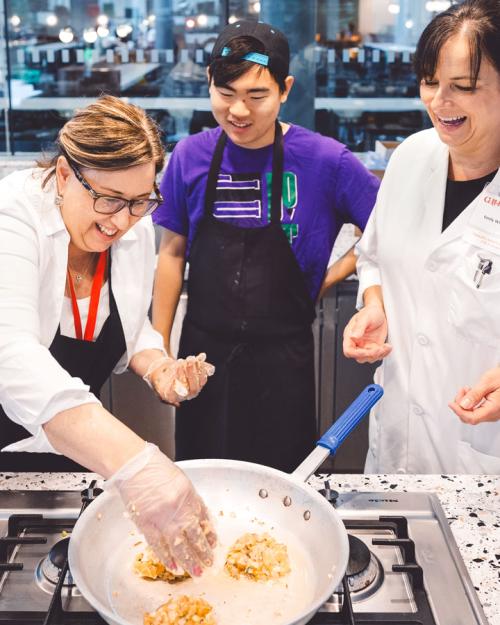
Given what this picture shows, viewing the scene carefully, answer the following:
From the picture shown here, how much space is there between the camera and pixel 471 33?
5.11 feet

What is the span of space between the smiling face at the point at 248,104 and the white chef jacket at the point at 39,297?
0.42 metres

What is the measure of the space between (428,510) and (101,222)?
0.79 meters

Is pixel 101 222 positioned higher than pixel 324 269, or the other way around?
pixel 101 222

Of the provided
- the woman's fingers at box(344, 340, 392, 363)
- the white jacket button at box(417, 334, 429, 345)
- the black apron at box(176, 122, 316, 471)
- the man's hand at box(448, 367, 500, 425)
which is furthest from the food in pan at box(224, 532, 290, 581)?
the black apron at box(176, 122, 316, 471)

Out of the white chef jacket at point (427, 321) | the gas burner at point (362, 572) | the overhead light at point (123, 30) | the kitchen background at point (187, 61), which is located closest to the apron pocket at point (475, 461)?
the white chef jacket at point (427, 321)

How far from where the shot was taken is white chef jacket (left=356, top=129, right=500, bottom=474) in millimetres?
1681

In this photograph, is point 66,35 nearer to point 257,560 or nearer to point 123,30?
point 123,30

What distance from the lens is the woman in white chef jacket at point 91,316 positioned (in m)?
1.11

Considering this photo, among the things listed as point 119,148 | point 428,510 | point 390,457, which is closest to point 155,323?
point 390,457

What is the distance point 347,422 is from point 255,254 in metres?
0.93

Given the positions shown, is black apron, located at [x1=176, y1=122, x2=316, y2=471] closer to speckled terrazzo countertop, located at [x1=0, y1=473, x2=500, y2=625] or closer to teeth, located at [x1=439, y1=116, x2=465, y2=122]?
teeth, located at [x1=439, y1=116, x2=465, y2=122]

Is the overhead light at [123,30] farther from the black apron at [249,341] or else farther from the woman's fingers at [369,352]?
the woman's fingers at [369,352]

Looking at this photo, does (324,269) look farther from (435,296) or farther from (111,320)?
(111,320)

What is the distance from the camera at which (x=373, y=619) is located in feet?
3.52
